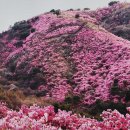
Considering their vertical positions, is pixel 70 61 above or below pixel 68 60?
below

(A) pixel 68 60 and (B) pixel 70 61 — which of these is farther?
(A) pixel 68 60

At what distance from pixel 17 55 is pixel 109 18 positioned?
1901 cm

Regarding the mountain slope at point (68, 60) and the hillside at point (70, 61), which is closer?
the hillside at point (70, 61)

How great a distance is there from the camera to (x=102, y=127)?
14242 mm

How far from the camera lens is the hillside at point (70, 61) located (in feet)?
118

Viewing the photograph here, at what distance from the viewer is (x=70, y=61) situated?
151ft

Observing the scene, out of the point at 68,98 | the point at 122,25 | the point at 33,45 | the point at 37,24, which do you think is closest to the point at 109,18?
the point at 122,25

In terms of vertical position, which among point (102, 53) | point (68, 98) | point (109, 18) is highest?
point (109, 18)

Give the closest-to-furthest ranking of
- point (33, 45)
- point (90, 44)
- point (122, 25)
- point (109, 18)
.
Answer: point (90, 44)
point (33, 45)
point (122, 25)
point (109, 18)

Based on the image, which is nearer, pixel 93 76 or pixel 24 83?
pixel 93 76

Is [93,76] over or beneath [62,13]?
beneath

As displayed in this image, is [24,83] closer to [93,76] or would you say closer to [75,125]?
[93,76]

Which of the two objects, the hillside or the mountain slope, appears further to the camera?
the mountain slope

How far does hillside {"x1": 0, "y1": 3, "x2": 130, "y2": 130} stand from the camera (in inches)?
1419
